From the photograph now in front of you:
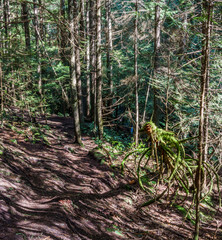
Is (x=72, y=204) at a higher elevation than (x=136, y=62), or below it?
below

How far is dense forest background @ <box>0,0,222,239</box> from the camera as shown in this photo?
3.35m

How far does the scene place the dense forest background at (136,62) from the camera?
11.0 ft

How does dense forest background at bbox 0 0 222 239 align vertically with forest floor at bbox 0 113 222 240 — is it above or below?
above

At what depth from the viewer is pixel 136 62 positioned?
36.8 feet

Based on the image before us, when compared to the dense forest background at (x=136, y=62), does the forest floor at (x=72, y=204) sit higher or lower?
lower

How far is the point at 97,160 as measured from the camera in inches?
333

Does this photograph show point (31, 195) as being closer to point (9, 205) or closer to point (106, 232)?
point (9, 205)

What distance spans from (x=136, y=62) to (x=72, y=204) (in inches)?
352

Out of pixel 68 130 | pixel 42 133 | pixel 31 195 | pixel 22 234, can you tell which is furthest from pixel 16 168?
pixel 68 130

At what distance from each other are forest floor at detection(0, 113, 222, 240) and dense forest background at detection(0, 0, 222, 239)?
198cm

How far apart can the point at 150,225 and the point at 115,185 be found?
191 cm

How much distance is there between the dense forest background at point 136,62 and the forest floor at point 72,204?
1978mm

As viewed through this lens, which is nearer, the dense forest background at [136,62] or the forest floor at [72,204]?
the dense forest background at [136,62]

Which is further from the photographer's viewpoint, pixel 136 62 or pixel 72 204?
pixel 136 62
